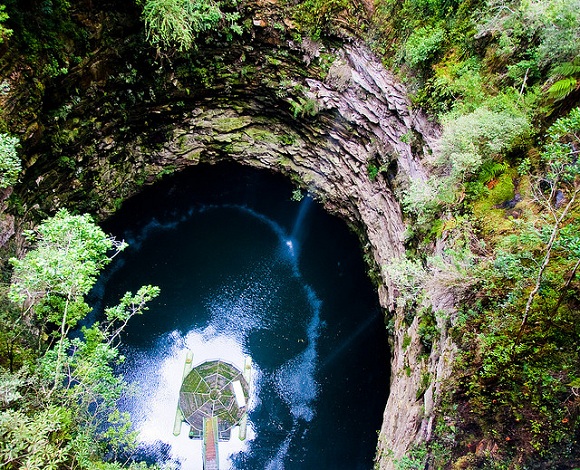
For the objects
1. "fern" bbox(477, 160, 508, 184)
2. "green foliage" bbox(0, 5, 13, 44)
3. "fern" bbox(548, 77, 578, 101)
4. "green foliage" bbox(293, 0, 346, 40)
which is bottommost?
"fern" bbox(477, 160, 508, 184)

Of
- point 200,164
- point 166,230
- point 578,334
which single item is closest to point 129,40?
point 200,164

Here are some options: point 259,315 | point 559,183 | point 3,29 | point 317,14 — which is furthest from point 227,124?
point 559,183

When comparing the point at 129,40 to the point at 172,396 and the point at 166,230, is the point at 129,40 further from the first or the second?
the point at 172,396

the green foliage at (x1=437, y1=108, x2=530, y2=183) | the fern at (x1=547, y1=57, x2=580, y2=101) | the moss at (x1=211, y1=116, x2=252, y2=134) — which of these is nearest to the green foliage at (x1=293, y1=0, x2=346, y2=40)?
the moss at (x1=211, y1=116, x2=252, y2=134)

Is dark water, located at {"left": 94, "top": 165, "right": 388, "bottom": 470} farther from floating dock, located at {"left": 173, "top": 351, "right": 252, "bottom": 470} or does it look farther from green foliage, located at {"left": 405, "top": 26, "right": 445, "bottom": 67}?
green foliage, located at {"left": 405, "top": 26, "right": 445, "bottom": 67}

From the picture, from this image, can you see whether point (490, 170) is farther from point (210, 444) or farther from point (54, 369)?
point (210, 444)
